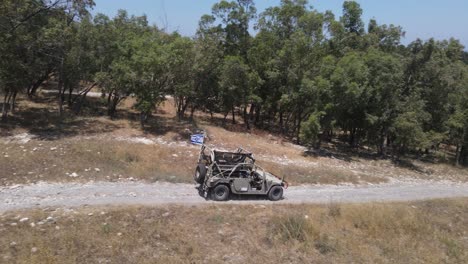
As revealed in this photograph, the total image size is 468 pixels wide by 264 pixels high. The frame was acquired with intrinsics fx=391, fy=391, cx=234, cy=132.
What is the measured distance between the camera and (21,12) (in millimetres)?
23188

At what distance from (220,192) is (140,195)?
3303 millimetres

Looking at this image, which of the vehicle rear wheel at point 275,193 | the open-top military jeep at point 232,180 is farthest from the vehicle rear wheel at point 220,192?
the vehicle rear wheel at point 275,193

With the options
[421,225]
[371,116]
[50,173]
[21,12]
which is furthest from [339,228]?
[21,12]

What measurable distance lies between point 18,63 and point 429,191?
2556 cm

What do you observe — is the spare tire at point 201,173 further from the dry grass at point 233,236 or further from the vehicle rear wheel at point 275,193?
the vehicle rear wheel at point 275,193

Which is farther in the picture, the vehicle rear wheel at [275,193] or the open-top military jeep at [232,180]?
the vehicle rear wheel at [275,193]

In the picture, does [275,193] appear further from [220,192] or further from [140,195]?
[140,195]

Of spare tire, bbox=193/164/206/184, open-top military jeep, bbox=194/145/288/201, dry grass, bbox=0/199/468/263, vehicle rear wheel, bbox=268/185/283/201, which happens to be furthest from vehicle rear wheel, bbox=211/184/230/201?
vehicle rear wheel, bbox=268/185/283/201

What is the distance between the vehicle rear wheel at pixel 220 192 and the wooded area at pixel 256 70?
12.3 metres

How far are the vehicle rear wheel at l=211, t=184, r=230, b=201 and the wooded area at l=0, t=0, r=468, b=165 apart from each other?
1227cm

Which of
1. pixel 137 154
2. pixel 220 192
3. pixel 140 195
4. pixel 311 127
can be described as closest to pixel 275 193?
pixel 220 192

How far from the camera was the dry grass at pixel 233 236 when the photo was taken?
37.7ft

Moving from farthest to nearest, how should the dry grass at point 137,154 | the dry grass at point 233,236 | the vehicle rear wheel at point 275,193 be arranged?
the dry grass at point 137,154, the vehicle rear wheel at point 275,193, the dry grass at point 233,236

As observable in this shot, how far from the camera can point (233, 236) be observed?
44.1ft
